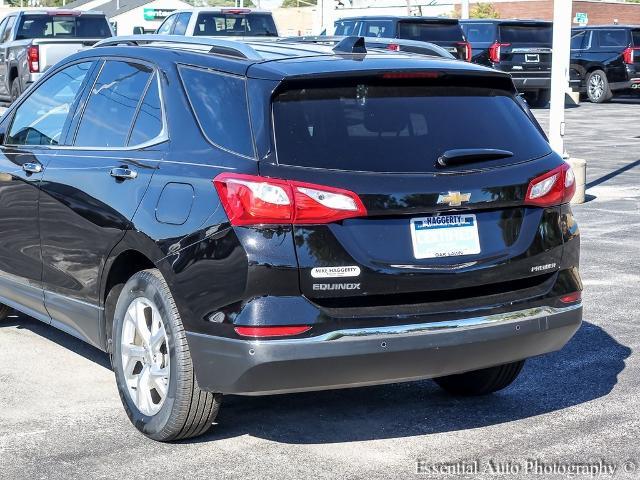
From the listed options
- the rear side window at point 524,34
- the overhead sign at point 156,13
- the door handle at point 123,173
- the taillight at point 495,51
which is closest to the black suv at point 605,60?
the rear side window at point 524,34

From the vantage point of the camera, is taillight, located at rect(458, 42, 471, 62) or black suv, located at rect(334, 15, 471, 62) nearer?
black suv, located at rect(334, 15, 471, 62)

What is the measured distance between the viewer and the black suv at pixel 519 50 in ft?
99.8

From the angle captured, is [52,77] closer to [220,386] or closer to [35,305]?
[35,305]

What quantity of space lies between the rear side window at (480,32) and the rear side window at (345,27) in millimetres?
3651

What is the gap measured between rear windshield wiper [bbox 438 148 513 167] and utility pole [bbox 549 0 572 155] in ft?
28.4

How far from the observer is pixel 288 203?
15.9 feet

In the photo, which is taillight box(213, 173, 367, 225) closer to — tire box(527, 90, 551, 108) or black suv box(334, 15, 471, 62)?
black suv box(334, 15, 471, 62)

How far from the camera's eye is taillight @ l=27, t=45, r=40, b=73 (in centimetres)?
2325

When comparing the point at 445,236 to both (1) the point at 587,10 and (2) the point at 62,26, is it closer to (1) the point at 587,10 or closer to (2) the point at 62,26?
(2) the point at 62,26

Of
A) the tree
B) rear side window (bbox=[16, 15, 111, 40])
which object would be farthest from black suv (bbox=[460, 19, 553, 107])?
the tree

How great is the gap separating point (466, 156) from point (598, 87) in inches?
1152

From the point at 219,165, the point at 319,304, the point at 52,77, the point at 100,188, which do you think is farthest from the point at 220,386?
the point at 52,77

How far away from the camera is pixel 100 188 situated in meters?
5.84

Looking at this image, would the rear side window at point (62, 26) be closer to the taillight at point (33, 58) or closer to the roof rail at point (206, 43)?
the taillight at point (33, 58)
